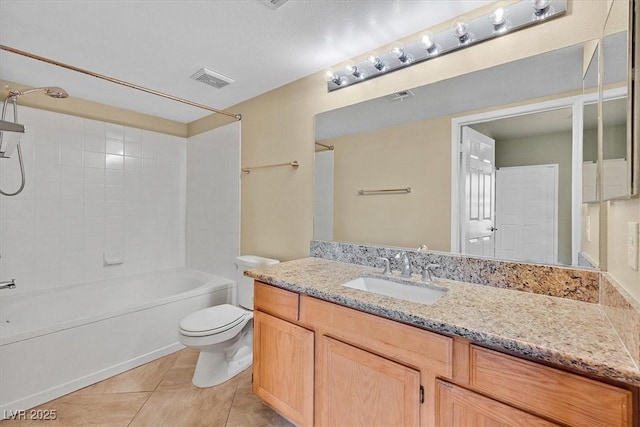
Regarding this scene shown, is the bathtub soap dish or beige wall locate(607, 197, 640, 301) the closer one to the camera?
beige wall locate(607, 197, 640, 301)

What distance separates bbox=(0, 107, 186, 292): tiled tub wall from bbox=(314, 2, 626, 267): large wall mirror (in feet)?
7.54

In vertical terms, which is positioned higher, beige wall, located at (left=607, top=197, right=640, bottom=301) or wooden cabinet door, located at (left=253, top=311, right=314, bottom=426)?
beige wall, located at (left=607, top=197, right=640, bottom=301)

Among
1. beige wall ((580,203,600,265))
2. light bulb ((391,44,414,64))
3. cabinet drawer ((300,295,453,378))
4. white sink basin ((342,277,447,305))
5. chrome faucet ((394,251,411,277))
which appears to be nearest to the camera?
cabinet drawer ((300,295,453,378))

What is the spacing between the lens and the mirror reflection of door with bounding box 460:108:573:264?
1240 millimetres

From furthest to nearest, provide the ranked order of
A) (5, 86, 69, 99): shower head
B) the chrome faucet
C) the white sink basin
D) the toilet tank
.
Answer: the toilet tank
(5, 86, 69, 99): shower head
the chrome faucet
the white sink basin

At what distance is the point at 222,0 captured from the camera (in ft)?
4.63

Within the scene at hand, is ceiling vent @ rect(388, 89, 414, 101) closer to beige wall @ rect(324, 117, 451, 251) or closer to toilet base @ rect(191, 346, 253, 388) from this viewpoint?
beige wall @ rect(324, 117, 451, 251)

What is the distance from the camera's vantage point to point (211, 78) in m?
2.25

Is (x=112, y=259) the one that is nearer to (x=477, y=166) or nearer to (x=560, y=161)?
(x=477, y=166)

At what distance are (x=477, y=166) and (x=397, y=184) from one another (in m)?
0.43

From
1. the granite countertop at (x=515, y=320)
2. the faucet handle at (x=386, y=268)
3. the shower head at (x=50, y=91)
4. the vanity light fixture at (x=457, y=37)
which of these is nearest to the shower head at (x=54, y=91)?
the shower head at (x=50, y=91)

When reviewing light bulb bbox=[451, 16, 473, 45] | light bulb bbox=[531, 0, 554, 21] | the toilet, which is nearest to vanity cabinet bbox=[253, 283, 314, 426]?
the toilet

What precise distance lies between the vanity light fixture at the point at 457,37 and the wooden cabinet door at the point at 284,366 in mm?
1573

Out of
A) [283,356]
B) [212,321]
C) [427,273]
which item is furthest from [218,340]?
[427,273]
